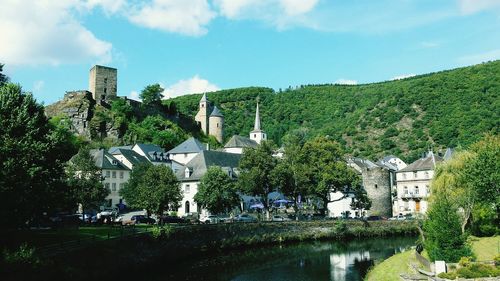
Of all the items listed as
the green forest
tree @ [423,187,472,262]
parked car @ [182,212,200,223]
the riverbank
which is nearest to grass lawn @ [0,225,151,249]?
the riverbank

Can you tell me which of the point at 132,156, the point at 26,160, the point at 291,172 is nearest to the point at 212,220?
the point at 291,172

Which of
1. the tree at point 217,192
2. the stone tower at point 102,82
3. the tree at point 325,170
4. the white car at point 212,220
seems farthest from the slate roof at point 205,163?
the stone tower at point 102,82

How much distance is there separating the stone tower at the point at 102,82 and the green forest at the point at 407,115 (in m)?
25.9

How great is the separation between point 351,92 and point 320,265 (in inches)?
6114

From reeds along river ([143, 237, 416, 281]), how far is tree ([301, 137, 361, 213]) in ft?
28.0

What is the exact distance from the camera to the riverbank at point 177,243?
94.1 ft

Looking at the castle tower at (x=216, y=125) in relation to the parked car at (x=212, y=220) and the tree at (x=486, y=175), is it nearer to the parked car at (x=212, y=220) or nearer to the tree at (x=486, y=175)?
the parked car at (x=212, y=220)

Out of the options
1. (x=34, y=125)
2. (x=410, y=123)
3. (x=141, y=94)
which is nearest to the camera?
(x=34, y=125)

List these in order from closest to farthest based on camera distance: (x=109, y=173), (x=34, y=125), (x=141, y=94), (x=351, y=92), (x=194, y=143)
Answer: (x=34, y=125), (x=109, y=173), (x=194, y=143), (x=141, y=94), (x=351, y=92)

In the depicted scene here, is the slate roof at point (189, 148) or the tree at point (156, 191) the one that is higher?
the slate roof at point (189, 148)

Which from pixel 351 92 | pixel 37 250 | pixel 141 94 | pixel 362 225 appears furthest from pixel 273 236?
pixel 351 92

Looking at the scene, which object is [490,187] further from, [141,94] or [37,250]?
[141,94]

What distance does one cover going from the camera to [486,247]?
1531 inches

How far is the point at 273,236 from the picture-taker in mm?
57281
